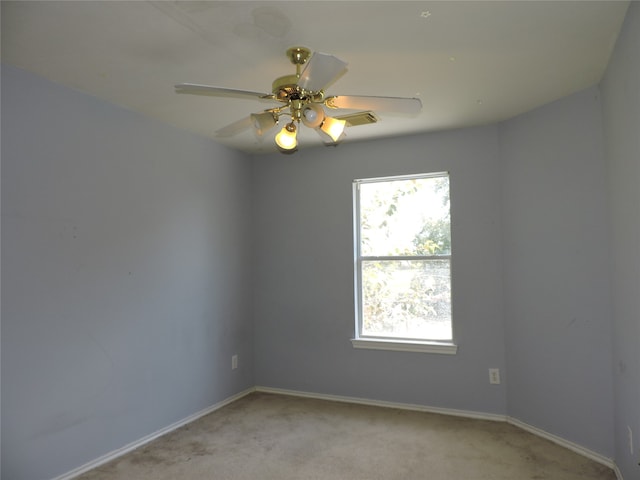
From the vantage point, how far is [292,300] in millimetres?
4445

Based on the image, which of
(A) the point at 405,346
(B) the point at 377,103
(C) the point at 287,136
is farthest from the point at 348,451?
(B) the point at 377,103

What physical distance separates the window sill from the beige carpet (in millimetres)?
523

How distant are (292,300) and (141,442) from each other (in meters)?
1.79

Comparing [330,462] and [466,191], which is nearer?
[330,462]

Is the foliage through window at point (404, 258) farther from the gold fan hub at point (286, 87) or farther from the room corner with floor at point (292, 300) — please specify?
the gold fan hub at point (286, 87)

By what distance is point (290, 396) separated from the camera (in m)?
4.36

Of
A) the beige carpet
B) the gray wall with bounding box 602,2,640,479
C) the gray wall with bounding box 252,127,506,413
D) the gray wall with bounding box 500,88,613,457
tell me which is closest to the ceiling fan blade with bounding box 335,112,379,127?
the gray wall with bounding box 602,2,640,479

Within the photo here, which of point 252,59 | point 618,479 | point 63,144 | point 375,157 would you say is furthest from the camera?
point 375,157

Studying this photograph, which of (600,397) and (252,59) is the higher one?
(252,59)

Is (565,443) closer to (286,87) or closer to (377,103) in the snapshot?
(377,103)

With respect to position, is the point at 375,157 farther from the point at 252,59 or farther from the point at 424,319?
the point at 252,59

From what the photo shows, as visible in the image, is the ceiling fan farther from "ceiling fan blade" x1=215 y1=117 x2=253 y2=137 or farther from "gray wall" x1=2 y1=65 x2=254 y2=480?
"gray wall" x1=2 y1=65 x2=254 y2=480

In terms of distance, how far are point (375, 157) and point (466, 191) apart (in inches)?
34.4

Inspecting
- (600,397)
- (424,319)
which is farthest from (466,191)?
(600,397)
